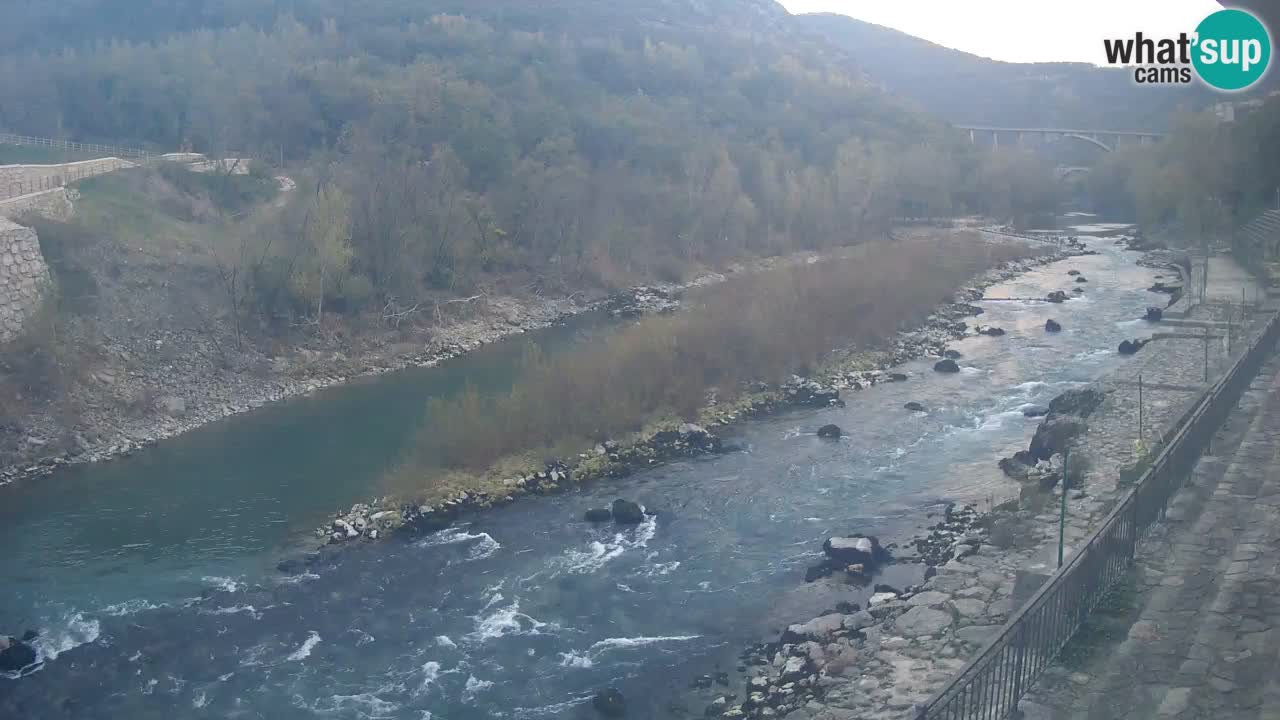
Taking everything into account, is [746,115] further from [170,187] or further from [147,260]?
[147,260]

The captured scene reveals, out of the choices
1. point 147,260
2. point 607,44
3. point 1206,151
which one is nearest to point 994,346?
point 1206,151

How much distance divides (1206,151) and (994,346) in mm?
17000

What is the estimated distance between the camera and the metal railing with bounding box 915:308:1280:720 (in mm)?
5730

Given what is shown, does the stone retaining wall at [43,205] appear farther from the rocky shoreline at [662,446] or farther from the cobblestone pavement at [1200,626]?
the cobblestone pavement at [1200,626]

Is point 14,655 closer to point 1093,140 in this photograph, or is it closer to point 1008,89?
point 1093,140

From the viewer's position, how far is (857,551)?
12.4 m

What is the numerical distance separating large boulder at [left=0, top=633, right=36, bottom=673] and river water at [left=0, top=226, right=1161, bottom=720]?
0.17 metres

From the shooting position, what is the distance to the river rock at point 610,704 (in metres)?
9.59

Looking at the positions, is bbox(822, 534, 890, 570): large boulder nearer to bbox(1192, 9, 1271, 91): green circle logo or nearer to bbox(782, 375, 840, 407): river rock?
bbox(1192, 9, 1271, 91): green circle logo

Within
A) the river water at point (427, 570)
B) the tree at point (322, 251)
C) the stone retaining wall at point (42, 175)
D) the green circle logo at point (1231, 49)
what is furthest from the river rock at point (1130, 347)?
the stone retaining wall at point (42, 175)

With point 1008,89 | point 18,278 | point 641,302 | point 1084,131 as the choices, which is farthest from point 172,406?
point 1008,89

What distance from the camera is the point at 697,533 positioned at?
45.2 ft

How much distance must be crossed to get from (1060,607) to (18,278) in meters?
20.7

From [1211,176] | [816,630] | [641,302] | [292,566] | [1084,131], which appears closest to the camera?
[816,630]
